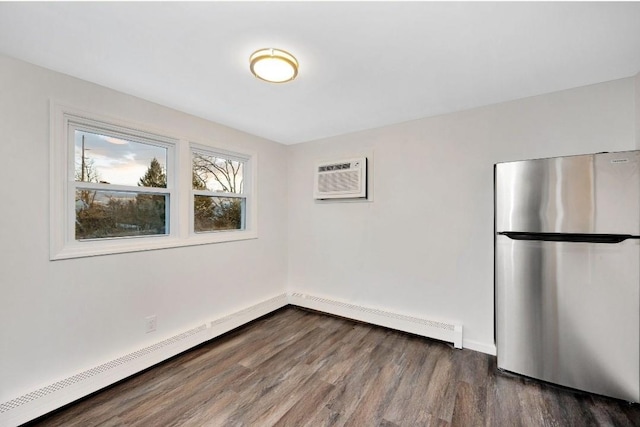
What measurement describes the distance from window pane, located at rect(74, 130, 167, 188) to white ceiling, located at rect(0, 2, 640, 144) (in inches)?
16.9

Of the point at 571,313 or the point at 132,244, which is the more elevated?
the point at 132,244

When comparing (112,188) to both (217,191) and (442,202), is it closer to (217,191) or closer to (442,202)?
(217,191)

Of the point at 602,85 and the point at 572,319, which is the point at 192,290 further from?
the point at 602,85

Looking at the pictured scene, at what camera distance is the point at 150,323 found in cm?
221

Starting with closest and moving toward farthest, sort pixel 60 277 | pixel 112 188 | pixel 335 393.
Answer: pixel 60 277, pixel 335 393, pixel 112 188

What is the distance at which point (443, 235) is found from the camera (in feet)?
8.36

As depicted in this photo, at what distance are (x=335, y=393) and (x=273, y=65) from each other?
2.25 meters

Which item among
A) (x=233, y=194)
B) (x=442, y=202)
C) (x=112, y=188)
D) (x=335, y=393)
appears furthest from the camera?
(x=233, y=194)

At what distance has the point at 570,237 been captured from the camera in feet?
5.81

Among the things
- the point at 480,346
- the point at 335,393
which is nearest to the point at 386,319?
the point at 480,346

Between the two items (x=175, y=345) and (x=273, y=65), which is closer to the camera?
(x=273, y=65)

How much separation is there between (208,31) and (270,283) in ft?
9.00

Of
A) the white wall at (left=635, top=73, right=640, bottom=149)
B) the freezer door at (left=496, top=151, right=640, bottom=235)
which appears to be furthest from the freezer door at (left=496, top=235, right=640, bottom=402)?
the white wall at (left=635, top=73, right=640, bottom=149)

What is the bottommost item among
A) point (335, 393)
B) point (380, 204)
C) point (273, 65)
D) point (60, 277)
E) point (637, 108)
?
point (335, 393)
